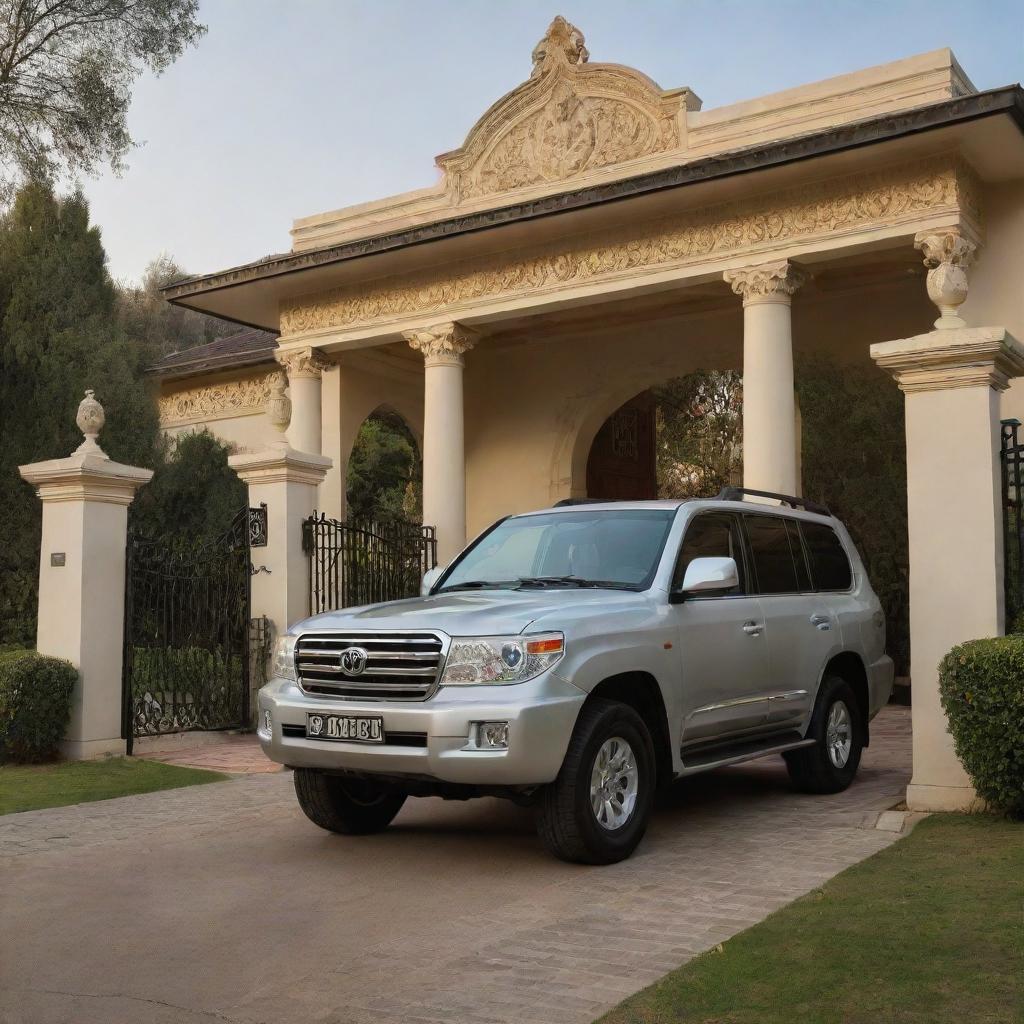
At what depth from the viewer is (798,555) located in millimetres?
8102

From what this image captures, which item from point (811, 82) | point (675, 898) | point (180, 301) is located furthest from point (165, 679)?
point (811, 82)

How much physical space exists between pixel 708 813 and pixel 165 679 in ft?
19.7

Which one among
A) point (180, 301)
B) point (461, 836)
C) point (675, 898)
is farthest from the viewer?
point (180, 301)

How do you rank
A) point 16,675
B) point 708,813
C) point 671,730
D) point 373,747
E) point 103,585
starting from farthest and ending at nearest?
1. point 103,585
2. point 16,675
3. point 708,813
4. point 671,730
5. point 373,747

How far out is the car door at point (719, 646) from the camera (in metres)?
6.59

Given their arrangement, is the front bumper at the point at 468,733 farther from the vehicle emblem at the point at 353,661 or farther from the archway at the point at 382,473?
the archway at the point at 382,473

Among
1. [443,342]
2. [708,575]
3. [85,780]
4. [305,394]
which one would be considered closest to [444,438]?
[443,342]

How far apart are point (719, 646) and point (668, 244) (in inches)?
386

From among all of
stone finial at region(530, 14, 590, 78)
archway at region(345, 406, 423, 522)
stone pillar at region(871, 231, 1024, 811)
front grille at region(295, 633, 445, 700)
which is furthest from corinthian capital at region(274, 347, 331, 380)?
archway at region(345, 406, 423, 522)

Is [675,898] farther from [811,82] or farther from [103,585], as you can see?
[811,82]

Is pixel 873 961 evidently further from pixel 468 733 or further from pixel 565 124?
pixel 565 124

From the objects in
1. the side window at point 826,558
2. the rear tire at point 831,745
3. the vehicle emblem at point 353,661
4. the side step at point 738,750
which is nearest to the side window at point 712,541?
the side step at point 738,750

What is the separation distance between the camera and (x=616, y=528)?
7133 mm

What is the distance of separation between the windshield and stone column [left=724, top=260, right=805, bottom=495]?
24.4 feet
